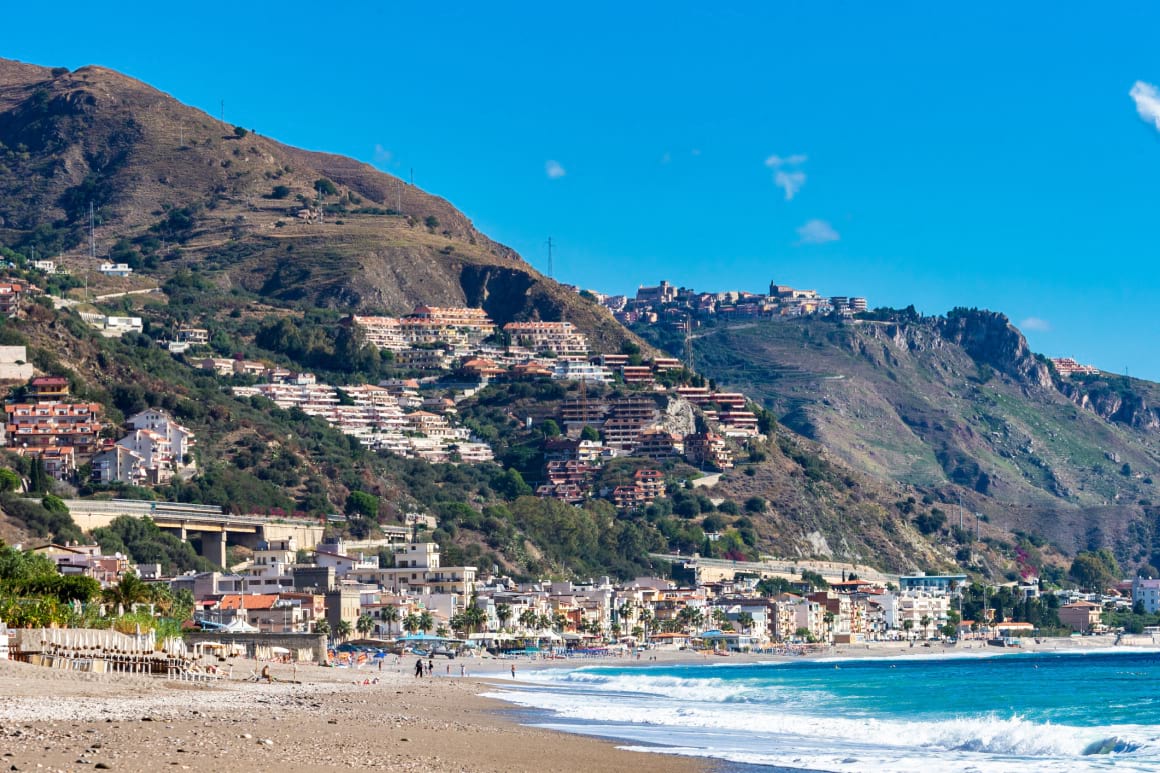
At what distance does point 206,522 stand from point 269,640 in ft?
129

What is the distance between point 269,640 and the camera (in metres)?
77.4

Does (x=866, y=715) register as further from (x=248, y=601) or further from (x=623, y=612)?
(x=623, y=612)

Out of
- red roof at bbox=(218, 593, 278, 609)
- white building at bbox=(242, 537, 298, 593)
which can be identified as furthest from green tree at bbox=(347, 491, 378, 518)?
red roof at bbox=(218, 593, 278, 609)

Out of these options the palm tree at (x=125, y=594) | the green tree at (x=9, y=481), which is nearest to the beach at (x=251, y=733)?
the palm tree at (x=125, y=594)

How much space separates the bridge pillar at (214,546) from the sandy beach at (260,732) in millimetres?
63656

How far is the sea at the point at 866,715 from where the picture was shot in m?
37.1

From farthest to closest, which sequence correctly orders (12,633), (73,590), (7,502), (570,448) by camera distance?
(570,448)
(7,502)
(73,590)
(12,633)

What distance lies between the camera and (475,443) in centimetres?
17338

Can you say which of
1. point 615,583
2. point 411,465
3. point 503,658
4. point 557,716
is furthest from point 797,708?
point 411,465

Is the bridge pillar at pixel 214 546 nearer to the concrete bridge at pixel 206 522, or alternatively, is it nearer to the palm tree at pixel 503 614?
the concrete bridge at pixel 206 522

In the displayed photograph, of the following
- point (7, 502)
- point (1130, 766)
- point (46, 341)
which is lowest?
point (1130, 766)

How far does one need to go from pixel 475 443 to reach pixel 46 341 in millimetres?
45757

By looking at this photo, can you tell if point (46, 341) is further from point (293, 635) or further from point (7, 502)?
point (293, 635)

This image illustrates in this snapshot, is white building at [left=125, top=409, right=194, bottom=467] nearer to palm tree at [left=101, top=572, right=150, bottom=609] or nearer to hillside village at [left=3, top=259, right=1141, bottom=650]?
hillside village at [left=3, top=259, right=1141, bottom=650]
